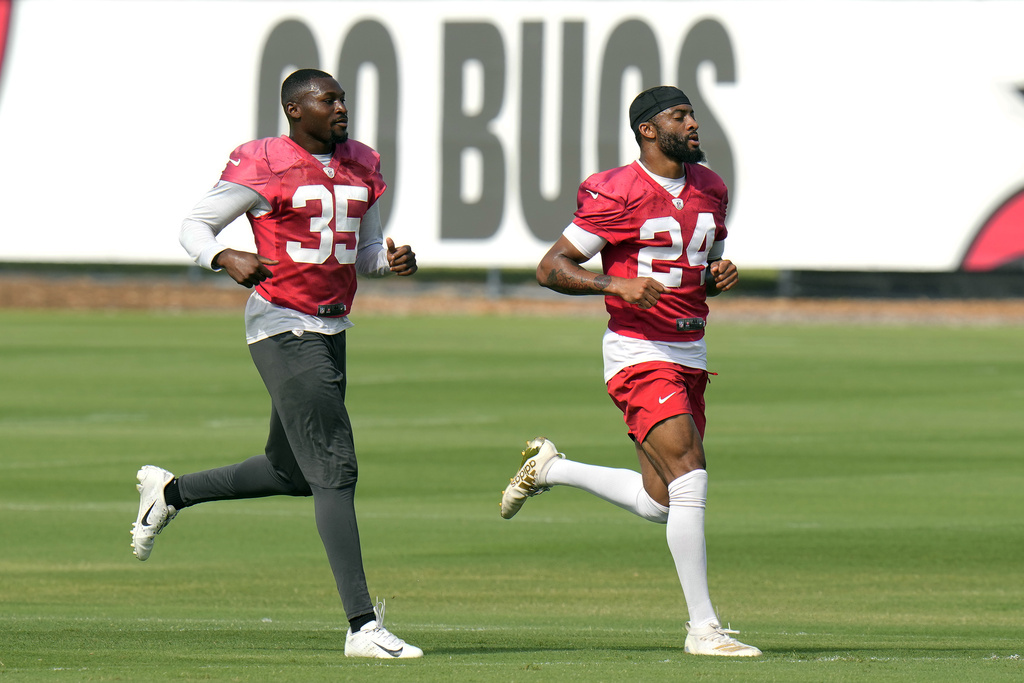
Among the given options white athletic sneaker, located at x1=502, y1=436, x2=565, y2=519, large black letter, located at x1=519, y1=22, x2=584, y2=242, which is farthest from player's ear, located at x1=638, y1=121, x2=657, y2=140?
large black letter, located at x1=519, y1=22, x2=584, y2=242

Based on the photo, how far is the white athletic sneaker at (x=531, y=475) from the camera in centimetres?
834

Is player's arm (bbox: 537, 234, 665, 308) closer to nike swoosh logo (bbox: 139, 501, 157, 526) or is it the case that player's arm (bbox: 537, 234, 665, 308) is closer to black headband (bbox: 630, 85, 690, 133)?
black headband (bbox: 630, 85, 690, 133)

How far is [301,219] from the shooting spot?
23.6 feet

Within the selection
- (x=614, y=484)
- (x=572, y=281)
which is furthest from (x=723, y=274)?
(x=614, y=484)

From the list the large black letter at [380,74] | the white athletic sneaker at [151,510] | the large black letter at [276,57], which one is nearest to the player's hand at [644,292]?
the white athletic sneaker at [151,510]

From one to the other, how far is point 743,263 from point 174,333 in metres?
10.2

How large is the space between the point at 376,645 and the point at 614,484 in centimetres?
159

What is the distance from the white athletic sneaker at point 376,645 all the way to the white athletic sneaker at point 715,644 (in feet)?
3.47

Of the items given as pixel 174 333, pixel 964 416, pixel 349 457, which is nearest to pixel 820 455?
pixel 964 416

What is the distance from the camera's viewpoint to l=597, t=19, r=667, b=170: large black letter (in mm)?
32469

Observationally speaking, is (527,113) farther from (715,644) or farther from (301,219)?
(715,644)

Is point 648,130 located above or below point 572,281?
above

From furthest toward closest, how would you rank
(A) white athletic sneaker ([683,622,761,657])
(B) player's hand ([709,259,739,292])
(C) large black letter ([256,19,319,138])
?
(C) large black letter ([256,19,319,138]) → (B) player's hand ([709,259,739,292]) → (A) white athletic sneaker ([683,622,761,657])

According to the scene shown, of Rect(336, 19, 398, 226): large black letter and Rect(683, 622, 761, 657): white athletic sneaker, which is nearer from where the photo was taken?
Rect(683, 622, 761, 657): white athletic sneaker
